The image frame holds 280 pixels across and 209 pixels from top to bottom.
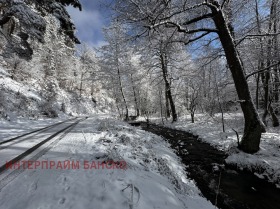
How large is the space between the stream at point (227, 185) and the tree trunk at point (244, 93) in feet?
4.04

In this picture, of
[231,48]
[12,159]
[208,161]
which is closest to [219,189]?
[208,161]

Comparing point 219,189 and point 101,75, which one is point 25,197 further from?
point 101,75

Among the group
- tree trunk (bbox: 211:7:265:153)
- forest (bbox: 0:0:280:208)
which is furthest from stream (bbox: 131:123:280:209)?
tree trunk (bbox: 211:7:265:153)

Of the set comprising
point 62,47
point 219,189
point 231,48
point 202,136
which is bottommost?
point 219,189

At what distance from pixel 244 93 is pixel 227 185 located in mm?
3438

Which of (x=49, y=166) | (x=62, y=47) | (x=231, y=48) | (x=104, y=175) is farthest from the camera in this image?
(x=62, y=47)

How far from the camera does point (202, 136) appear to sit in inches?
415

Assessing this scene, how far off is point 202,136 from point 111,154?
7.66 m

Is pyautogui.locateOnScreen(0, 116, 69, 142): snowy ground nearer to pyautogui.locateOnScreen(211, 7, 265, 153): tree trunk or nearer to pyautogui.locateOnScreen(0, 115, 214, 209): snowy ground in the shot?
pyautogui.locateOnScreen(0, 115, 214, 209): snowy ground

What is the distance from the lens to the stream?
420 cm

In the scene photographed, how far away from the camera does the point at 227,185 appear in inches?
197

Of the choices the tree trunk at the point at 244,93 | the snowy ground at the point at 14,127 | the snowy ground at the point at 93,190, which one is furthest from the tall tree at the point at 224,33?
the snowy ground at the point at 14,127

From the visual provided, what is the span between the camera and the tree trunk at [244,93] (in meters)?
6.15

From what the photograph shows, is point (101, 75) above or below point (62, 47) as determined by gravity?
below
